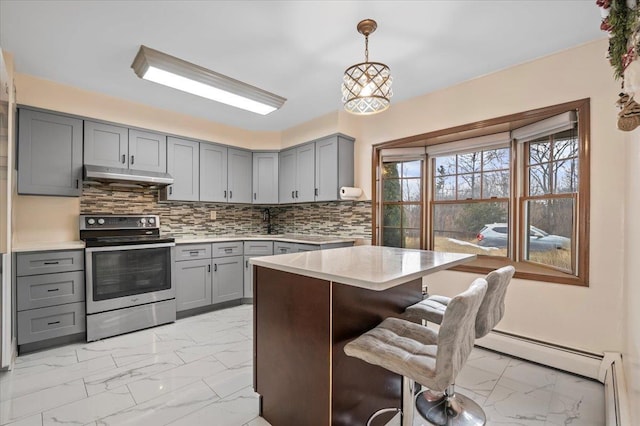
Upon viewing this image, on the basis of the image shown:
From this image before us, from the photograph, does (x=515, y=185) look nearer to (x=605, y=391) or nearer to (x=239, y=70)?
(x=605, y=391)

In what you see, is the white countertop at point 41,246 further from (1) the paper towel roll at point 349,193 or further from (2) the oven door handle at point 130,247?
(1) the paper towel roll at point 349,193

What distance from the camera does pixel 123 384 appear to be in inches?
84.9

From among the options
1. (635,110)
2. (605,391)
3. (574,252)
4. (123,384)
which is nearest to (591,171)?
(574,252)

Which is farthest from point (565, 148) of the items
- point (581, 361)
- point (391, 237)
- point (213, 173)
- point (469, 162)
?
point (213, 173)

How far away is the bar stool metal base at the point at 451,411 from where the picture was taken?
5.37ft

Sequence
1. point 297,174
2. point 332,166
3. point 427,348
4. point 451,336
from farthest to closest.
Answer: point 297,174 < point 332,166 < point 427,348 < point 451,336

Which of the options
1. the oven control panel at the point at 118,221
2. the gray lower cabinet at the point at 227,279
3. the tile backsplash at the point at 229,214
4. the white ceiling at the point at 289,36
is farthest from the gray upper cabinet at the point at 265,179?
the white ceiling at the point at 289,36

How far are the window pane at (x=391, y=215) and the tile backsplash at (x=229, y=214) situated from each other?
0.21m

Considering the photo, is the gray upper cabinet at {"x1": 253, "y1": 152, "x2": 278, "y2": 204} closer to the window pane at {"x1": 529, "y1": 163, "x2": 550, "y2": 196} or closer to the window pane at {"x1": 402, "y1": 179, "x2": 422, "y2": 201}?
the window pane at {"x1": 402, "y1": 179, "x2": 422, "y2": 201}

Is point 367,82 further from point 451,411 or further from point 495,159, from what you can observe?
point 495,159

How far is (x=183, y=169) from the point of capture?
12.8 ft

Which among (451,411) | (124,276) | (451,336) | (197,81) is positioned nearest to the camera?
(451,336)

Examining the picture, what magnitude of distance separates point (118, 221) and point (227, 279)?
1.43 m

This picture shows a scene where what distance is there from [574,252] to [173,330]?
12.7 ft
